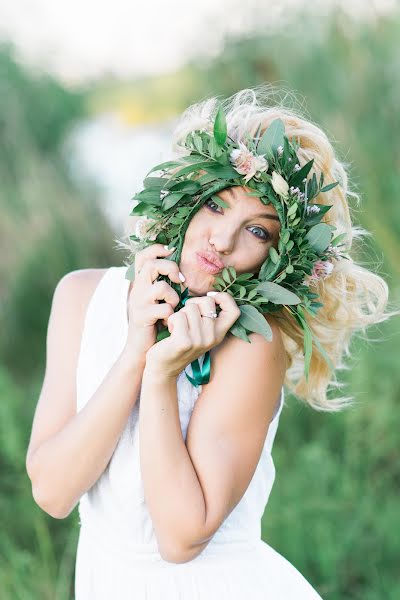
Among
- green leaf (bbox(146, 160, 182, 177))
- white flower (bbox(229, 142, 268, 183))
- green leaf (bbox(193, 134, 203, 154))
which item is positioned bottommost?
white flower (bbox(229, 142, 268, 183))

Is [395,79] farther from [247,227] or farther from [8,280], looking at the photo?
[247,227]

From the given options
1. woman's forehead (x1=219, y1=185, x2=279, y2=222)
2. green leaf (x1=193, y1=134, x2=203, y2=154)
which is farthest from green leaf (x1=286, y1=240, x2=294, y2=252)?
green leaf (x1=193, y1=134, x2=203, y2=154)

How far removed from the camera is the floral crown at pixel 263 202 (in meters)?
2.00

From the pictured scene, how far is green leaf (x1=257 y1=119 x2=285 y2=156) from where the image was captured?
206 centimetres

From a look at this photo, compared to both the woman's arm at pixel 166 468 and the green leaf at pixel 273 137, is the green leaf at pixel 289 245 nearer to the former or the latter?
the green leaf at pixel 273 137

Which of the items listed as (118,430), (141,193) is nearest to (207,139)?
(141,193)

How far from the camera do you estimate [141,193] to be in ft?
6.79

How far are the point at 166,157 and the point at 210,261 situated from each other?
52 centimetres

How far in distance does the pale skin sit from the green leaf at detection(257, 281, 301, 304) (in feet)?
0.33

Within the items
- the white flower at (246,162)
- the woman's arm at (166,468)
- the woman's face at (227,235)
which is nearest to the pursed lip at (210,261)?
the woman's face at (227,235)

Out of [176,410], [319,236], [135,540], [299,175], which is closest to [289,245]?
[319,236]

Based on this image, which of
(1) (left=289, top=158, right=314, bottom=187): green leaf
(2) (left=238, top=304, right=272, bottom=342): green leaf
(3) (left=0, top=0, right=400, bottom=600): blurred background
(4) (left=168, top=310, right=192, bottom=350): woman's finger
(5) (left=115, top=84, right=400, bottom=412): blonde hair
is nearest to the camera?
(4) (left=168, top=310, right=192, bottom=350): woman's finger

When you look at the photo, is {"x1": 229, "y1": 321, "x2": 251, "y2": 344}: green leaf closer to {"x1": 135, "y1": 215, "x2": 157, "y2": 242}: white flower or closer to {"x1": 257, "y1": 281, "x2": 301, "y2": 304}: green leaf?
{"x1": 257, "y1": 281, "x2": 301, "y2": 304}: green leaf

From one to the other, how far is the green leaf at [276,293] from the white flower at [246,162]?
0.89 ft
